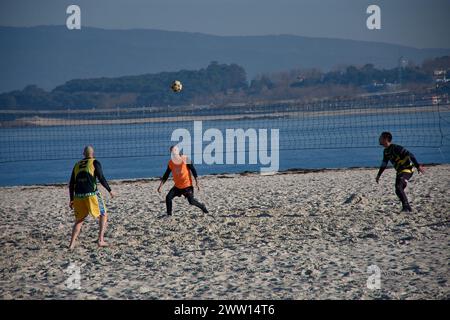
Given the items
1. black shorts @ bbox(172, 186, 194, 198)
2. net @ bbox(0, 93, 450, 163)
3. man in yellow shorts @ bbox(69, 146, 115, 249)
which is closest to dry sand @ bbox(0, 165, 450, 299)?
black shorts @ bbox(172, 186, 194, 198)

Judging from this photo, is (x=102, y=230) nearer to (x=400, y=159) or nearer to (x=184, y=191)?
(x=184, y=191)

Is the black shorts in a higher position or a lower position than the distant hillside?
lower

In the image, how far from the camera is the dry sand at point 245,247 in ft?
30.6

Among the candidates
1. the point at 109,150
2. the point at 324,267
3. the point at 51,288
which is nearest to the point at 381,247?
the point at 324,267

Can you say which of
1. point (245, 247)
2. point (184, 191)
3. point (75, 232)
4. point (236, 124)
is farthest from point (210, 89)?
point (245, 247)

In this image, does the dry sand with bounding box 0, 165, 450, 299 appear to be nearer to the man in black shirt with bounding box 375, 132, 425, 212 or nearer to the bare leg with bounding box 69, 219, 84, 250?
the bare leg with bounding box 69, 219, 84, 250

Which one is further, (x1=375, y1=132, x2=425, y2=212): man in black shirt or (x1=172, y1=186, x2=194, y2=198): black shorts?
(x1=172, y1=186, x2=194, y2=198): black shorts

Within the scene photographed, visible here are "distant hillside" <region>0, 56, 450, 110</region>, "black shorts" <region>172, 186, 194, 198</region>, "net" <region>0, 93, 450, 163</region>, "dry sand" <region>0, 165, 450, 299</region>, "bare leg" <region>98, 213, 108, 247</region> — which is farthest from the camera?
"distant hillside" <region>0, 56, 450, 110</region>

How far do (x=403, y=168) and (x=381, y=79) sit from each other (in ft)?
452

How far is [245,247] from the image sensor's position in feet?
38.2

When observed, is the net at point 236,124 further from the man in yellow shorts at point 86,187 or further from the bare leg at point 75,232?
the man in yellow shorts at point 86,187

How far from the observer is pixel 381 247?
1120 cm

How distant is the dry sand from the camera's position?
9312 millimetres

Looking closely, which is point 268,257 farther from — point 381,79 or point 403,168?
point 381,79
